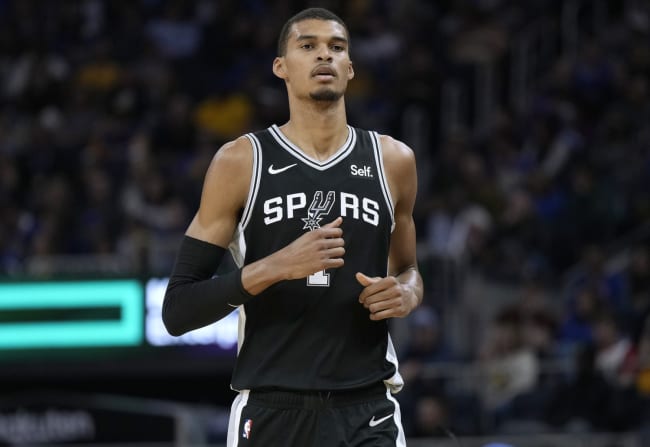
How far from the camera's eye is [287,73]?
16.6 feet

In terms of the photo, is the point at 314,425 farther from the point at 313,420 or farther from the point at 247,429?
the point at 247,429

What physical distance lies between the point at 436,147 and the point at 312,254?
12.7m

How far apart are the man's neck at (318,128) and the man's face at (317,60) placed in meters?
0.06

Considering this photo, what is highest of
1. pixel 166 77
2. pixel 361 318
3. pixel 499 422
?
pixel 166 77

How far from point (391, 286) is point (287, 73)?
36.8 inches

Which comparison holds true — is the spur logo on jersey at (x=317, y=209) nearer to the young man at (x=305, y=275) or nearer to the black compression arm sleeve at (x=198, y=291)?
the young man at (x=305, y=275)

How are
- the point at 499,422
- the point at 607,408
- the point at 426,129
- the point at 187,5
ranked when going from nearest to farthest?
the point at 607,408, the point at 499,422, the point at 426,129, the point at 187,5

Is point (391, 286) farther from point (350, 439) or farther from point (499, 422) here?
point (499, 422)

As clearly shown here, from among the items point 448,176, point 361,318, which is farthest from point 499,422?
point 361,318

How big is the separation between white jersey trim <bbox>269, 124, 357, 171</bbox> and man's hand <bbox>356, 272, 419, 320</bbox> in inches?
19.3

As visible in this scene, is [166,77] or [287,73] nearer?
[287,73]

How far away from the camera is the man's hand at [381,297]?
4.66 metres

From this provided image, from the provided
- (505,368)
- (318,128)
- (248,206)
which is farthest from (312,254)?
(505,368)

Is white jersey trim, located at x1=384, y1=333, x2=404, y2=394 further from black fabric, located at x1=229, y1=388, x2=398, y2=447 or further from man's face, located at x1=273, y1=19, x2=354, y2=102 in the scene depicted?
man's face, located at x1=273, y1=19, x2=354, y2=102
